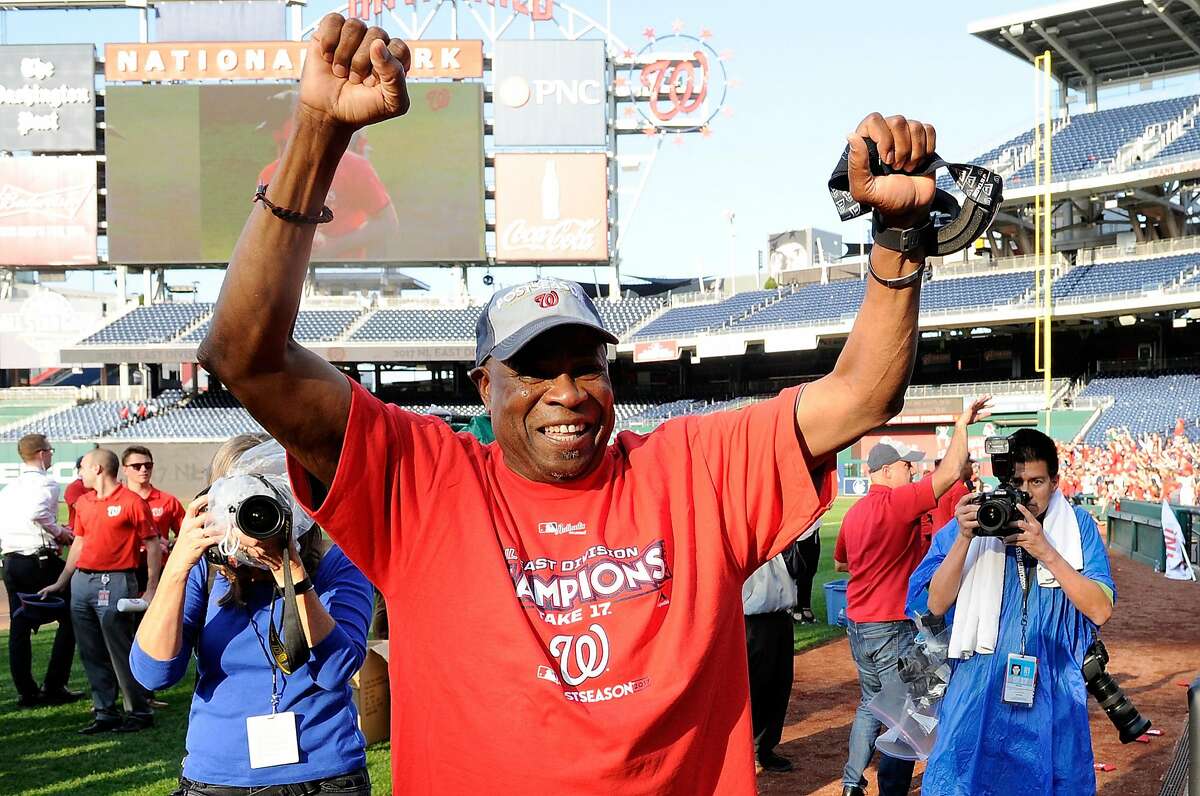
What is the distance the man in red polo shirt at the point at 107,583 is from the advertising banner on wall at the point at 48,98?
3849 centimetres

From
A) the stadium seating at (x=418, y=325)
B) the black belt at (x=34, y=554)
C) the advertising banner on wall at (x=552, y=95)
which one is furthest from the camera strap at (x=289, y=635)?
the advertising banner on wall at (x=552, y=95)

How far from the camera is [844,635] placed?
10.7 m

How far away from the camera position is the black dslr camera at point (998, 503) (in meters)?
3.83

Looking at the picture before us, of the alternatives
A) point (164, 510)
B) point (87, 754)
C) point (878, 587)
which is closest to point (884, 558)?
point (878, 587)

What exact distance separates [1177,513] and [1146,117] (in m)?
26.4

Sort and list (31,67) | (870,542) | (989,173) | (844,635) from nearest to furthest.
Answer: (989,173), (870,542), (844,635), (31,67)

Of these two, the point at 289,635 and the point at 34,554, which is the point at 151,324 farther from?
the point at 289,635

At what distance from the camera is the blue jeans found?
5621mm

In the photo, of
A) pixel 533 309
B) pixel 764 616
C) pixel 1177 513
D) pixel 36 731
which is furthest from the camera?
pixel 1177 513

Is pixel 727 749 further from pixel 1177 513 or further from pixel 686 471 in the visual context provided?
pixel 1177 513

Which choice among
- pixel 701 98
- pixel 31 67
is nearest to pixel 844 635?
pixel 701 98

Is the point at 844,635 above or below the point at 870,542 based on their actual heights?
below

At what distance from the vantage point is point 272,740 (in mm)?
3105

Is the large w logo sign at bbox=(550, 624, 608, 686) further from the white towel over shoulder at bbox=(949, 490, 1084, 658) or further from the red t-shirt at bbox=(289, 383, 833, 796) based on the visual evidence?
the white towel over shoulder at bbox=(949, 490, 1084, 658)
